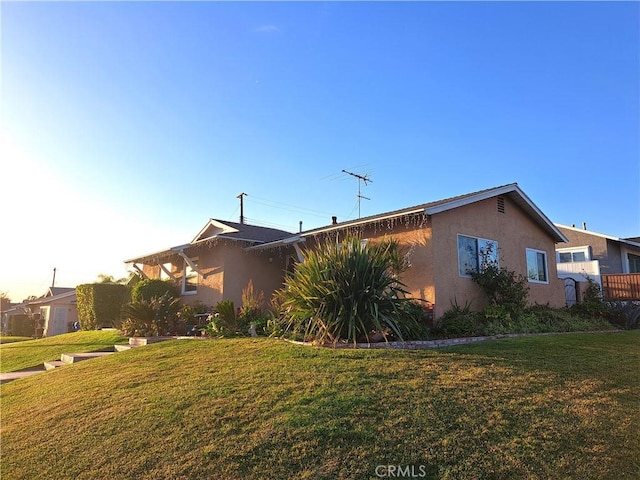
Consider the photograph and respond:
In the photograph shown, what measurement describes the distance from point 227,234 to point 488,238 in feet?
28.3

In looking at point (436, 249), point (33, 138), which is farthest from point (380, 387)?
point (33, 138)

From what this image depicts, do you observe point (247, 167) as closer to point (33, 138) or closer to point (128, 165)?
point (128, 165)

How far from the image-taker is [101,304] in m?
19.1

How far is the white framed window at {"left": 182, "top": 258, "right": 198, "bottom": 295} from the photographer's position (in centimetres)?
1727

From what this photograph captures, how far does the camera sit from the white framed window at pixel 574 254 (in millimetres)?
25013

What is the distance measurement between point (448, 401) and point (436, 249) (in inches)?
245

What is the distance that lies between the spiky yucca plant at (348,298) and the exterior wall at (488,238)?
2.15m

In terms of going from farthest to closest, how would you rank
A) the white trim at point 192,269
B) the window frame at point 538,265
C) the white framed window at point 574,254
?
the white framed window at point 574,254
the white trim at point 192,269
the window frame at point 538,265

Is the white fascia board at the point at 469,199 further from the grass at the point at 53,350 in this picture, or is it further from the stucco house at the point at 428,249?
the grass at the point at 53,350

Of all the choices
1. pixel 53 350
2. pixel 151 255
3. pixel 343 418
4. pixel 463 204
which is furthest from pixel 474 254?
pixel 53 350

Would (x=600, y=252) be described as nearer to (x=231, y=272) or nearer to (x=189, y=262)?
(x=231, y=272)

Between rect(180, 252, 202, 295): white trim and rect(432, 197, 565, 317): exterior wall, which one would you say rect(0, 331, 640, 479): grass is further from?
rect(180, 252, 202, 295): white trim

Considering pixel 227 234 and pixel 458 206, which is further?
pixel 227 234

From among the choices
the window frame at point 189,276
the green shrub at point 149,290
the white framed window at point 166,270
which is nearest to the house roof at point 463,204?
the window frame at point 189,276
